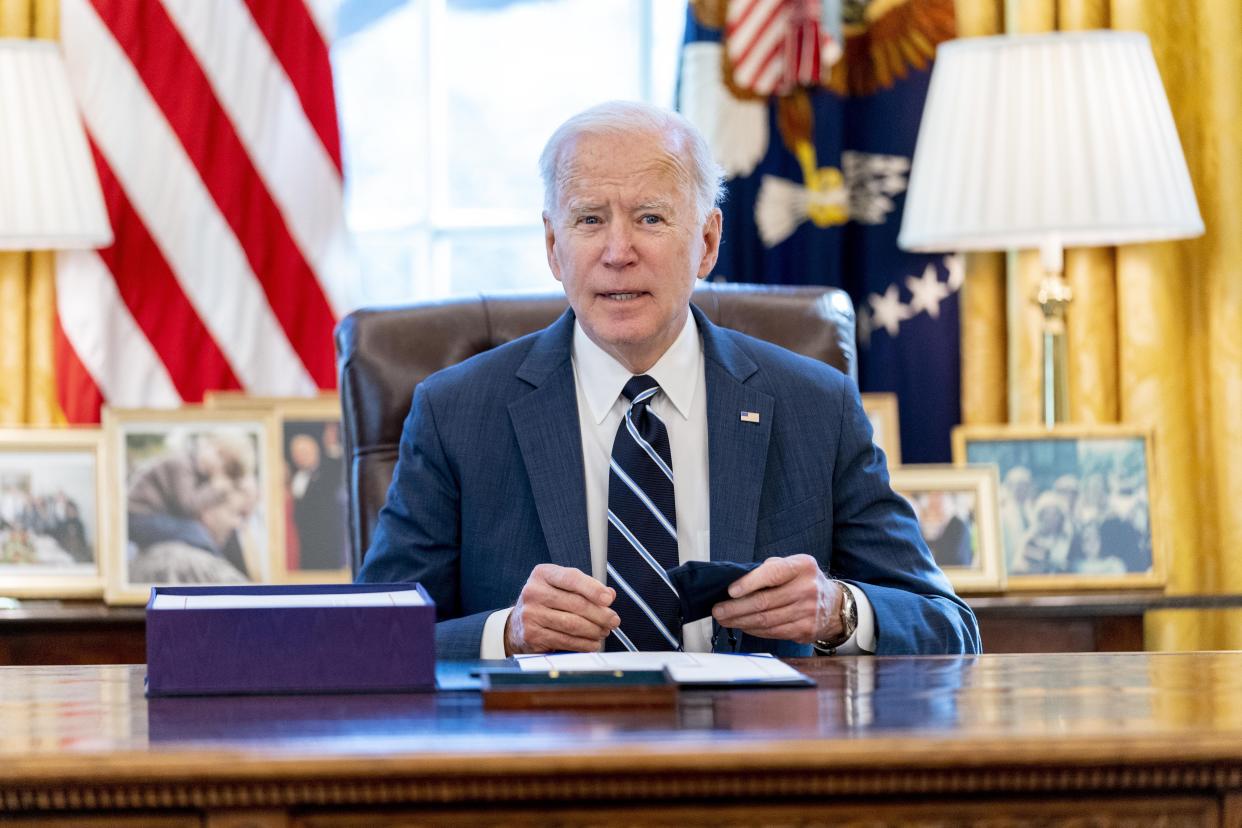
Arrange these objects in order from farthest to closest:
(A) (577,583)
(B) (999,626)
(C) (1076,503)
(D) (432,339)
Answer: (C) (1076,503) → (B) (999,626) → (D) (432,339) → (A) (577,583)

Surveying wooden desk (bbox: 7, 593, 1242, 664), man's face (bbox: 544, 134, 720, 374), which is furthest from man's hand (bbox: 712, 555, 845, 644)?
wooden desk (bbox: 7, 593, 1242, 664)

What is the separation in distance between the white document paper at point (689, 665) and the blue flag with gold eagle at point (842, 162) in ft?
5.32

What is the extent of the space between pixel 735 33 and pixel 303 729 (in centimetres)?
218

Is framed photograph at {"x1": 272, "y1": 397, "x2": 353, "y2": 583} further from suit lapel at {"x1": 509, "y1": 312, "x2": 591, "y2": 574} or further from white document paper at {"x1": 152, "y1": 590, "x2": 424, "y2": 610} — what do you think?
white document paper at {"x1": 152, "y1": 590, "x2": 424, "y2": 610}

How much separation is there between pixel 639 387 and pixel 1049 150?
3.61ft

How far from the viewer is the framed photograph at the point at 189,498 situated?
2.82 metres

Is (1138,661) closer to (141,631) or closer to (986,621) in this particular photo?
(986,621)

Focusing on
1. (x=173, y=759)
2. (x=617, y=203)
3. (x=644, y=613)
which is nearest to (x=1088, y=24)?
(x=617, y=203)

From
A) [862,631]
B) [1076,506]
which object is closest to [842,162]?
[1076,506]

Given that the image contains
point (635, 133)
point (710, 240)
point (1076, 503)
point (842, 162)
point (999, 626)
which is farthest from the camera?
point (842, 162)

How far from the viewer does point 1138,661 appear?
1.68 metres

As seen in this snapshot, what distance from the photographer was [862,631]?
1907 mm

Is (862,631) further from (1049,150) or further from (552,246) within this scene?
(1049,150)

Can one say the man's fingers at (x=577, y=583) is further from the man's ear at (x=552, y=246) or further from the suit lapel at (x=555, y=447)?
the man's ear at (x=552, y=246)
